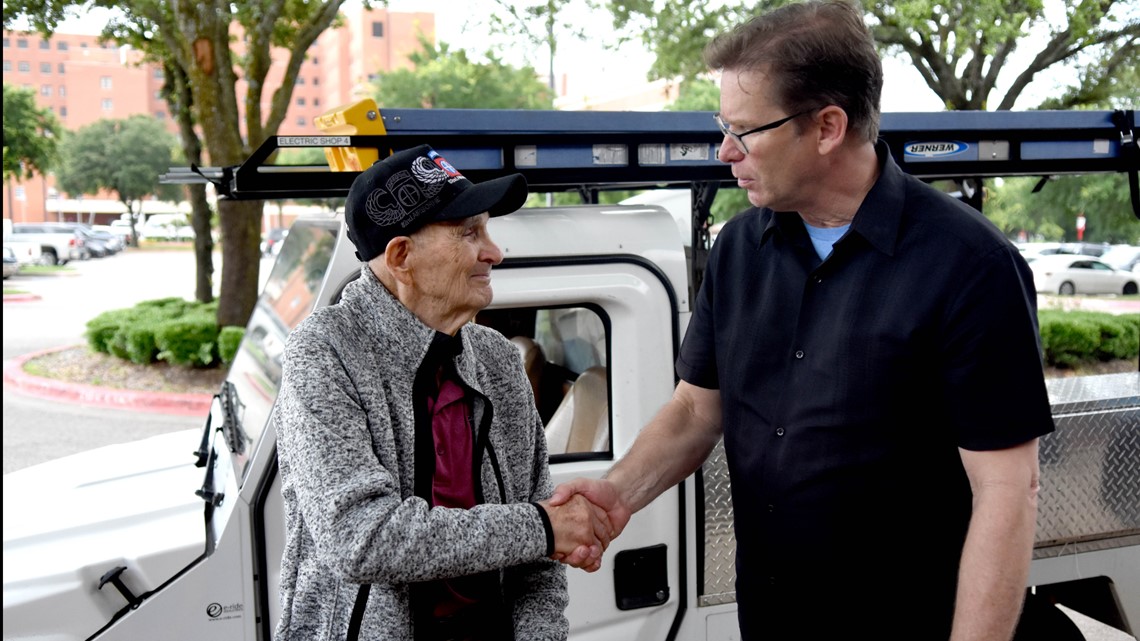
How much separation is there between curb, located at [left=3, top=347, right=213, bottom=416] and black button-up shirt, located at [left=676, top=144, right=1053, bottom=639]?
9404mm

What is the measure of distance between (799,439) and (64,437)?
9.50 metres

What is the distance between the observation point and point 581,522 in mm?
1854

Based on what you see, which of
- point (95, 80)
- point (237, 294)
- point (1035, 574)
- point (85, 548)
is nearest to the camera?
point (85, 548)

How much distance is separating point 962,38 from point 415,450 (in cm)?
1156

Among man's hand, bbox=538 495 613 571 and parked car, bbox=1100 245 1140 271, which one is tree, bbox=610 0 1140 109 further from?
parked car, bbox=1100 245 1140 271

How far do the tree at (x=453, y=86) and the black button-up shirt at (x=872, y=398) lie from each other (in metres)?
21.1

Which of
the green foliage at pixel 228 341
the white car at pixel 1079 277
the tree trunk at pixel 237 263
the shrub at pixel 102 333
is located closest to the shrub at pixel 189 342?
the tree trunk at pixel 237 263

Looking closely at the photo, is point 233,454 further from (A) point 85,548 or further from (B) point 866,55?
(B) point 866,55

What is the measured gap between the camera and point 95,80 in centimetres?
9775

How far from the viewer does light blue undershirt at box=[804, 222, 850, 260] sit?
200cm

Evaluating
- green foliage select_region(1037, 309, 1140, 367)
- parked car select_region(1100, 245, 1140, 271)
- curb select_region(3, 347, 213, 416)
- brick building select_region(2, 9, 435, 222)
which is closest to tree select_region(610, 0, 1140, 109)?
green foliage select_region(1037, 309, 1140, 367)

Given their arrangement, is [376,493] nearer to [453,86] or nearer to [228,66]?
[228,66]

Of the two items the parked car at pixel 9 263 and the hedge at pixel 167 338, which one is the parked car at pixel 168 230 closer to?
the parked car at pixel 9 263

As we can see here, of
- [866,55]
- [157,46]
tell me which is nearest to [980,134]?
[866,55]
